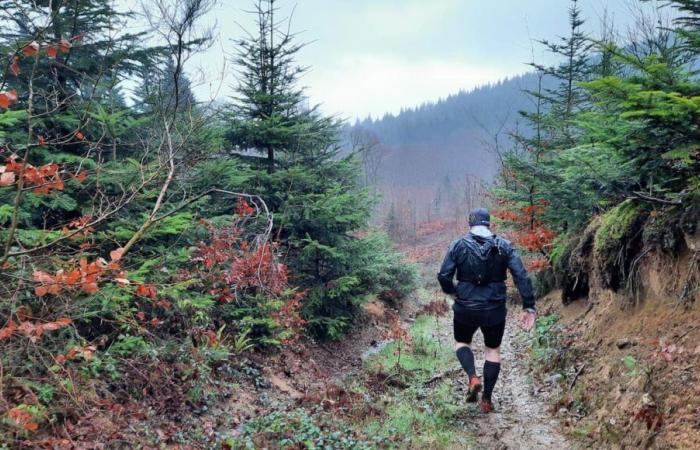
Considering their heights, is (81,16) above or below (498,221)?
above

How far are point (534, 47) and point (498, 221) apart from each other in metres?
5.90

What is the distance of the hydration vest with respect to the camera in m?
5.06

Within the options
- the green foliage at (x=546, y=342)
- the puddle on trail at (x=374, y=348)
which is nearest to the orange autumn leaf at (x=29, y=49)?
the green foliage at (x=546, y=342)

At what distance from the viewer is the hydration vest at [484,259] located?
5059mm

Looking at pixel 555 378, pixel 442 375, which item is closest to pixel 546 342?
pixel 555 378

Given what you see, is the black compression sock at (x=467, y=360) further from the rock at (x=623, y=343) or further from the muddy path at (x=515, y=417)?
the rock at (x=623, y=343)

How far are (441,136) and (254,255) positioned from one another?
132054mm

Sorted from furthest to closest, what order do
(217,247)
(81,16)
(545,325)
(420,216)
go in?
(420,216) < (545,325) < (81,16) < (217,247)

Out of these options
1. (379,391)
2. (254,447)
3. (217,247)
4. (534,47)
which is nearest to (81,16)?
(217,247)

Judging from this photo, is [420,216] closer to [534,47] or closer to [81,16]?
[534,47]

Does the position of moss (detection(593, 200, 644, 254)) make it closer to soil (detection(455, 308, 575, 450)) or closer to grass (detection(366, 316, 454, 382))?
soil (detection(455, 308, 575, 450))

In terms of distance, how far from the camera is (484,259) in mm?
5055

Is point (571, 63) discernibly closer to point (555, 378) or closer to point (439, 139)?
point (555, 378)

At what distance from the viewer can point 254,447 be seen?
416 centimetres
